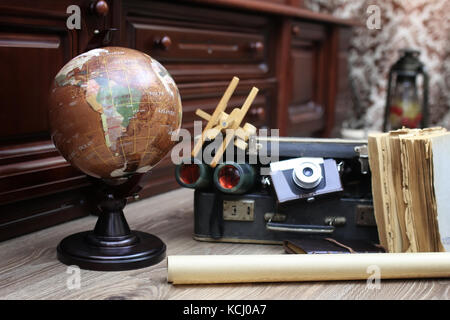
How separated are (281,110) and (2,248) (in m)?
1.82

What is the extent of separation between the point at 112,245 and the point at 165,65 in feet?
3.24

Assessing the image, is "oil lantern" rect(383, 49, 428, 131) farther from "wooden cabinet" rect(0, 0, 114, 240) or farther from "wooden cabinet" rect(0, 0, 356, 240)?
"wooden cabinet" rect(0, 0, 114, 240)

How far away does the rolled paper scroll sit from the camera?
1.40 m

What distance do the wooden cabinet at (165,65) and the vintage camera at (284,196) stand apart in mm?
489

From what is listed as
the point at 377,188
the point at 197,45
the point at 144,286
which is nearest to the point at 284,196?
the point at 377,188

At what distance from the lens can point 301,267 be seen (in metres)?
1.42

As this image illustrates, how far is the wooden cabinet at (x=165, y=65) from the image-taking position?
170cm

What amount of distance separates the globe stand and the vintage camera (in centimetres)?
23

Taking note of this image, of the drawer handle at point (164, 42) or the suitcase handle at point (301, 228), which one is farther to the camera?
the drawer handle at point (164, 42)

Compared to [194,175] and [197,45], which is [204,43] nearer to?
[197,45]

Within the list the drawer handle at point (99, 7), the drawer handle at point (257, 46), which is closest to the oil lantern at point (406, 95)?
the drawer handle at point (257, 46)

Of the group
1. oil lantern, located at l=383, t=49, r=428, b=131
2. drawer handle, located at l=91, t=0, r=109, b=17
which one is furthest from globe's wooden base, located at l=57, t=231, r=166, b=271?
oil lantern, located at l=383, t=49, r=428, b=131

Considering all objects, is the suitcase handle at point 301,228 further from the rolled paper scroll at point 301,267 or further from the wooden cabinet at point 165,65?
the wooden cabinet at point 165,65
